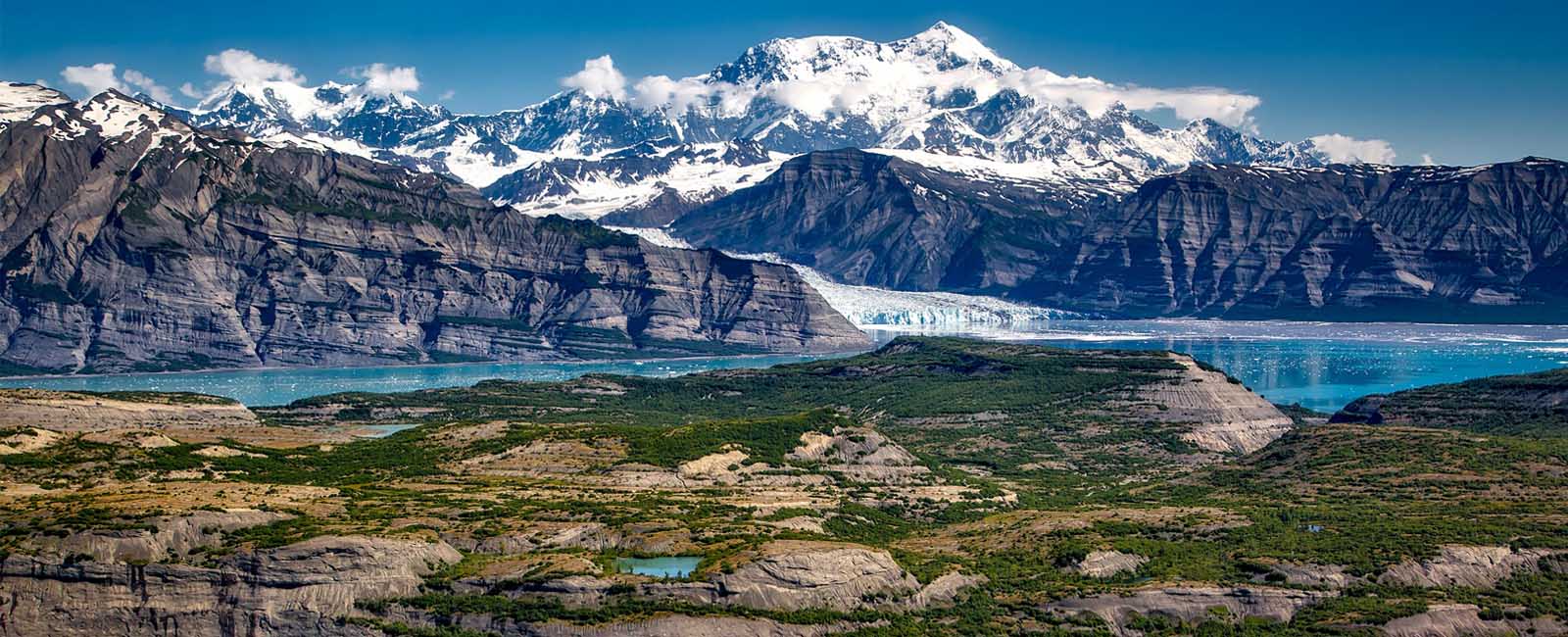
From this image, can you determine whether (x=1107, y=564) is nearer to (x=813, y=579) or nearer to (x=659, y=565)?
(x=813, y=579)

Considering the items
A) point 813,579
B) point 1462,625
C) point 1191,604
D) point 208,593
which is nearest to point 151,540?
point 208,593

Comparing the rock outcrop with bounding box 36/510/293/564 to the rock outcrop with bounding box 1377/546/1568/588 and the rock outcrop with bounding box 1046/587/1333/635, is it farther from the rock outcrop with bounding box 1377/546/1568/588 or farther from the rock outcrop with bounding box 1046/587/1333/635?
the rock outcrop with bounding box 1377/546/1568/588

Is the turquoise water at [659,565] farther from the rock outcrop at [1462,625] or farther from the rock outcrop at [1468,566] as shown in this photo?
the rock outcrop at [1468,566]

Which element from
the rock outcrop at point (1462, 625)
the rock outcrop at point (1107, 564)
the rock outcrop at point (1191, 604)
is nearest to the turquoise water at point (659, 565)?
the rock outcrop at point (1191, 604)

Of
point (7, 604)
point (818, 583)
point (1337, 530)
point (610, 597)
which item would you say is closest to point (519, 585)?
point (610, 597)

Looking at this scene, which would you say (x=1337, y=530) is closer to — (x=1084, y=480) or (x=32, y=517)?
(x=1084, y=480)

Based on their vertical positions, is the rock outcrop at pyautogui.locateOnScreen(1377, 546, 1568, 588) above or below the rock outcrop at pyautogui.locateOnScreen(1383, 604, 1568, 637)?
above

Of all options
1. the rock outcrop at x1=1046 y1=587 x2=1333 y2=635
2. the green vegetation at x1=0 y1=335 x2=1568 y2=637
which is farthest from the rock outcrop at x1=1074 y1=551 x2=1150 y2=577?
the rock outcrop at x1=1046 y1=587 x2=1333 y2=635
